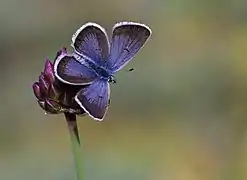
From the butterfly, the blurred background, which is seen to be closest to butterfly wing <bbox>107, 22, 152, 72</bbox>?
the butterfly

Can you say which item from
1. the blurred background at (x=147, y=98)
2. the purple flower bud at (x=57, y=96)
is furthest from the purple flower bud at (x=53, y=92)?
the blurred background at (x=147, y=98)

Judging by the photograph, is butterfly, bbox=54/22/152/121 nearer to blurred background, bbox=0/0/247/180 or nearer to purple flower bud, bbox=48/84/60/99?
purple flower bud, bbox=48/84/60/99

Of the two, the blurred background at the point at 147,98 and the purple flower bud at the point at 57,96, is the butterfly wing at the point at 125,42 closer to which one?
the purple flower bud at the point at 57,96

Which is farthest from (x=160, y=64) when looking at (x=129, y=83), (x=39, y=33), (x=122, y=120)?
(x=39, y=33)

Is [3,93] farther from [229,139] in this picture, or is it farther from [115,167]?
[229,139]

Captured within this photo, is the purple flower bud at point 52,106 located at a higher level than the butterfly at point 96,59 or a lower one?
lower

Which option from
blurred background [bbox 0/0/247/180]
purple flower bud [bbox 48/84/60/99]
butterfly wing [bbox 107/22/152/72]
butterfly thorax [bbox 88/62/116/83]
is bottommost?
blurred background [bbox 0/0/247/180]

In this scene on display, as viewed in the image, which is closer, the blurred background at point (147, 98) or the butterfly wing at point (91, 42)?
the butterfly wing at point (91, 42)
